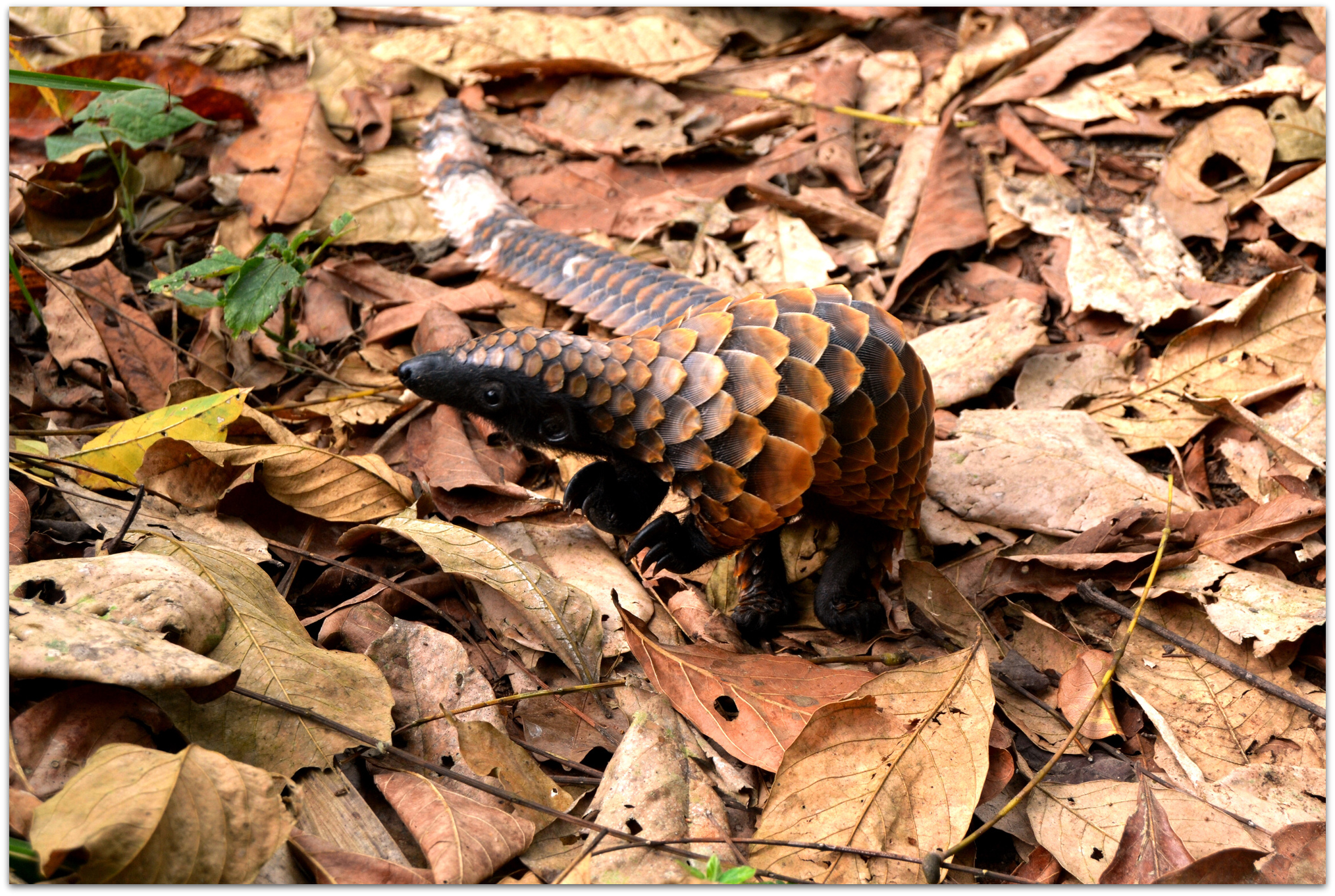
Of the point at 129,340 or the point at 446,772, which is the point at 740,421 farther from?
the point at 129,340

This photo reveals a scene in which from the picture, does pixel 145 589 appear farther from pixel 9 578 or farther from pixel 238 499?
pixel 238 499

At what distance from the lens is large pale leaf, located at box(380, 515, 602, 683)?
11.2ft

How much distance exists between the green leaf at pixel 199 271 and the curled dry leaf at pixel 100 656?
1608 millimetres

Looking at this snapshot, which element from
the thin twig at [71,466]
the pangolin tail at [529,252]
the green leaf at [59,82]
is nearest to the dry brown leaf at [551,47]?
the pangolin tail at [529,252]

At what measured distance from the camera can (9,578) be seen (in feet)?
9.19

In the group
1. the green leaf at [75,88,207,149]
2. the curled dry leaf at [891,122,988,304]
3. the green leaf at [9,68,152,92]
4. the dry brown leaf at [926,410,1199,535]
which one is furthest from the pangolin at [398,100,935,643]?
the green leaf at [75,88,207,149]

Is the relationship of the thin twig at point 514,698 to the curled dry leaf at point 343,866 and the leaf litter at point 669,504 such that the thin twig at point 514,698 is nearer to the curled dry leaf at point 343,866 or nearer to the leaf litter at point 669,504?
the leaf litter at point 669,504

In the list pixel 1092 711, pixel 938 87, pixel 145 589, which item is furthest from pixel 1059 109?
pixel 145 589

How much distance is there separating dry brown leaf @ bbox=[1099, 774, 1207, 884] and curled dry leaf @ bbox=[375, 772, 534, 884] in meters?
1.64

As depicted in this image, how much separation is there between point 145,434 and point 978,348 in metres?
3.44

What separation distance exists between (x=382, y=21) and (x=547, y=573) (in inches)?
180

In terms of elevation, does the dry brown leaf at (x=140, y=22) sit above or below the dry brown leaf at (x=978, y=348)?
above

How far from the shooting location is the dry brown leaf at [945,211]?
201 inches

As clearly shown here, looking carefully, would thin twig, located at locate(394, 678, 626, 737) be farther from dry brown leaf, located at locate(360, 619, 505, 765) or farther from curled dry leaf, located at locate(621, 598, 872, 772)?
curled dry leaf, located at locate(621, 598, 872, 772)
